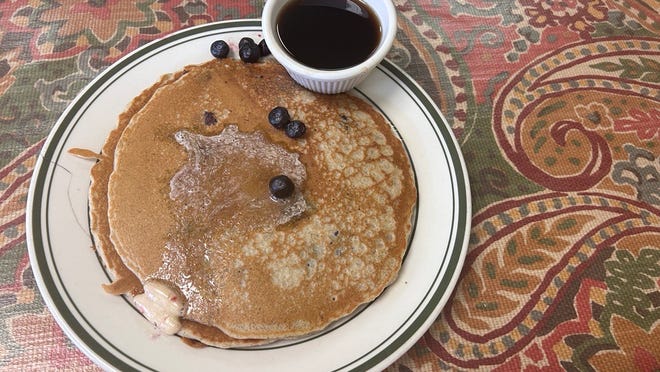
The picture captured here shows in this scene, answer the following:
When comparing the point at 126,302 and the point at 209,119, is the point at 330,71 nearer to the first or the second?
the point at 209,119

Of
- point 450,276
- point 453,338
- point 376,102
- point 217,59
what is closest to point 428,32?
point 376,102

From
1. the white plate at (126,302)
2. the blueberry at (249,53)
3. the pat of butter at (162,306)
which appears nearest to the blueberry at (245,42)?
the blueberry at (249,53)

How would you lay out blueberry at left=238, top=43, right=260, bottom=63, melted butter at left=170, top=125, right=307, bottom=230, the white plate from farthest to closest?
blueberry at left=238, top=43, right=260, bottom=63 → melted butter at left=170, top=125, right=307, bottom=230 → the white plate

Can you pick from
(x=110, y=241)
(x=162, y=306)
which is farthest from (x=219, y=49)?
(x=162, y=306)

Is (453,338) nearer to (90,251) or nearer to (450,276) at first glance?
(450,276)

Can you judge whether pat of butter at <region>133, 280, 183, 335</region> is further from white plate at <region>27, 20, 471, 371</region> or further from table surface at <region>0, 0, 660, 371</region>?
table surface at <region>0, 0, 660, 371</region>

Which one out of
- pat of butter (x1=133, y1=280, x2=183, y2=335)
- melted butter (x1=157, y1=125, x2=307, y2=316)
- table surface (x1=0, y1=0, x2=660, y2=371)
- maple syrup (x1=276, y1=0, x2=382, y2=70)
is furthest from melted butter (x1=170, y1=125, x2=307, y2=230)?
table surface (x1=0, y1=0, x2=660, y2=371)
